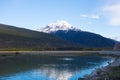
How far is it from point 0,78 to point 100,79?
818 inches

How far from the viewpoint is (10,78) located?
5694 centimetres

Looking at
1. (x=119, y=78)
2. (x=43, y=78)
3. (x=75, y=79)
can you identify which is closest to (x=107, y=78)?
(x=119, y=78)

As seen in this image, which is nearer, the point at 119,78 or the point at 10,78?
the point at 119,78

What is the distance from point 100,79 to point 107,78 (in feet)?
6.89

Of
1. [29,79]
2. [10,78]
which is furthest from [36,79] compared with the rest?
[10,78]

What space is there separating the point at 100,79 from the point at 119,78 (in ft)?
10.5

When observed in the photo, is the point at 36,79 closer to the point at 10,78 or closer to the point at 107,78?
the point at 10,78

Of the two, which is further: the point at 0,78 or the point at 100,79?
the point at 0,78

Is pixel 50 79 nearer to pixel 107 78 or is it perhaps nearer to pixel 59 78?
pixel 59 78

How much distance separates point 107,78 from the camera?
1585 inches

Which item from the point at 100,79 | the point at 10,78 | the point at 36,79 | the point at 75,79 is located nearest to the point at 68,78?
the point at 75,79

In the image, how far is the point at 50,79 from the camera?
55344 mm

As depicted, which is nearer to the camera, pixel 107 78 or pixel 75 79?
pixel 107 78

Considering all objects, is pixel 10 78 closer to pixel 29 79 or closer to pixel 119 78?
pixel 29 79
